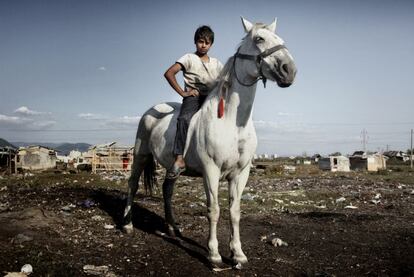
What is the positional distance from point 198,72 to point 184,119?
677 millimetres

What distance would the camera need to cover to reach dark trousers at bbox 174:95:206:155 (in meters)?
4.40

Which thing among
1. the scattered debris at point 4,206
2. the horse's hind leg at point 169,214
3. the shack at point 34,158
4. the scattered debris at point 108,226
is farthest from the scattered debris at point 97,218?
the shack at point 34,158

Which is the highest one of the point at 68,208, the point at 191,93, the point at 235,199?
the point at 191,93

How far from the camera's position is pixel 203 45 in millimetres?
4641

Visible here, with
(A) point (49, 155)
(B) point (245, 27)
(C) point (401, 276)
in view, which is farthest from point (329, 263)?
(A) point (49, 155)

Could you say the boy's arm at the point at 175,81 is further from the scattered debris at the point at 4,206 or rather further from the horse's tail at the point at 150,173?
the scattered debris at the point at 4,206

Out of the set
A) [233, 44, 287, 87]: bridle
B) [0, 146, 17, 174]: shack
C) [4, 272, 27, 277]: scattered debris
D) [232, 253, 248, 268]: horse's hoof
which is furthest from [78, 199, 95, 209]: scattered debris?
[0, 146, 17, 174]: shack

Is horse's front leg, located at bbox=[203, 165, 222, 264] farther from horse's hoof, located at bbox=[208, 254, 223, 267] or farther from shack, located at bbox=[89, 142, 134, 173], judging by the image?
shack, located at bbox=[89, 142, 134, 173]

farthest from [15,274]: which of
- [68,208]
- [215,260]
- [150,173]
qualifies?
[68,208]

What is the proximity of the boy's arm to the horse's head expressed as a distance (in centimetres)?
74

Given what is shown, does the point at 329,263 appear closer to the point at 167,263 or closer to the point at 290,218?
the point at 167,263

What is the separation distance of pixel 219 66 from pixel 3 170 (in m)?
25.6

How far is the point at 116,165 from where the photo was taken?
26.9 m

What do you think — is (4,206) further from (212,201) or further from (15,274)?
(212,201)
